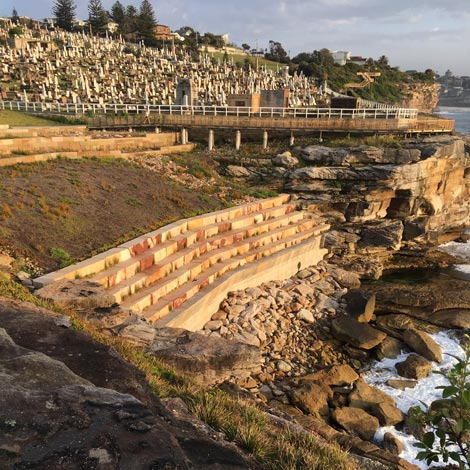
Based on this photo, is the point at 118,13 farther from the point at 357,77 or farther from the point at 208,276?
the point at 208,276

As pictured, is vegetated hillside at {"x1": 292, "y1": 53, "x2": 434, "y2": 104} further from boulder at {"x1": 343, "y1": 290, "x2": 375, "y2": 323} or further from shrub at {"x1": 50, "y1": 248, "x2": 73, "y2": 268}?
shrub at {"x1": 50, "y1": 248, "x2": 73, "y2": 268}

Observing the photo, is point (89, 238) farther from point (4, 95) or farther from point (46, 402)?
point (4, 95)

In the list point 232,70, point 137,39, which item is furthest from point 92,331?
point 137,39

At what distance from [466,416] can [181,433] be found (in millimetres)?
2257

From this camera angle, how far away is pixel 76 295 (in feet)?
27.7

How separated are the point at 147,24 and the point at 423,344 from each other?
90.4 m

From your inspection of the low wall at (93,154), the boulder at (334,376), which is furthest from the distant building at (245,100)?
the boulder at (334,376)

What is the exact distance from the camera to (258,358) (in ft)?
29.0

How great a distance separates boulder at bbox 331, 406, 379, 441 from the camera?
403 inches

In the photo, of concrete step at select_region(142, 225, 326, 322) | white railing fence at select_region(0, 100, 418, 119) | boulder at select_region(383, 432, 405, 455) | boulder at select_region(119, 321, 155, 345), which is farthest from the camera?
white railing fence at select_region(0, 100, 418, 119)

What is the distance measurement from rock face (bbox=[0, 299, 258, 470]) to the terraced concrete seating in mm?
5855

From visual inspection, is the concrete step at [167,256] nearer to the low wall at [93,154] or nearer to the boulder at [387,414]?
the boulder at [387,414]

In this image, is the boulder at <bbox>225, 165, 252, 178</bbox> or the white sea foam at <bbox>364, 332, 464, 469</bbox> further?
the boulder at <bbox>225, 165, 252, 178</bbox>

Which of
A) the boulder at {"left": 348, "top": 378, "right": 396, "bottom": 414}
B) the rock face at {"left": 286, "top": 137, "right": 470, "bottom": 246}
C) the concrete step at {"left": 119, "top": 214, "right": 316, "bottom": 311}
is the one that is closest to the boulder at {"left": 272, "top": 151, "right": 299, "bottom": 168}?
the rock face at {"left": 286, "top": 137, "right": 470, "bottom": 246}
